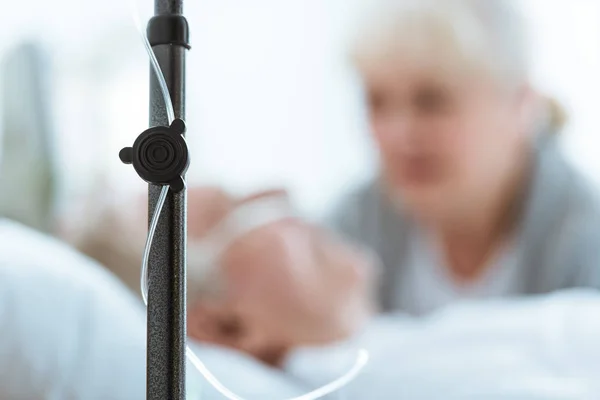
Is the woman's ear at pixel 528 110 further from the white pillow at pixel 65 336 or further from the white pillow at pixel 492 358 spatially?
the white pillow at pixel 65 336

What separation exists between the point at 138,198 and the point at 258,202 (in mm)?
186

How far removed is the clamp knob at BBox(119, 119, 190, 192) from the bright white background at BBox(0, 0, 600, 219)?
2.38 ft

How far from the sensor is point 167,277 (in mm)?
359

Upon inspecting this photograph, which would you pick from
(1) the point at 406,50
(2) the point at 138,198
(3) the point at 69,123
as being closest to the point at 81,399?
(2) the point at 138,198

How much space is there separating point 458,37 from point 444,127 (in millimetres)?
155

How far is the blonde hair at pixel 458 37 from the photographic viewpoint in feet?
3.66

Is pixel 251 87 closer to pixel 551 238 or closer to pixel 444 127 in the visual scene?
pixel 444 127

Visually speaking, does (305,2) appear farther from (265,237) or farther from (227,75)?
(265,237)

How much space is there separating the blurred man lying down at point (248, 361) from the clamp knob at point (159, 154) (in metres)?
0.21

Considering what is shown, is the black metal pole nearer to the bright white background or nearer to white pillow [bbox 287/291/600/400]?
white pillow [bbox 287/291/600/400]

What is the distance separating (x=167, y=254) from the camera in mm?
360

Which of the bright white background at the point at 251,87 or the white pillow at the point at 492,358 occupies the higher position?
the bright white background at the point at 251,87

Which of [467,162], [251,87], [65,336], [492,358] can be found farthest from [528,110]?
[65,336]

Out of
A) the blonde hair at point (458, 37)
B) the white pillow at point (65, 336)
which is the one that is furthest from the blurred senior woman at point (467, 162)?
the white pillow at point (65, 336)
